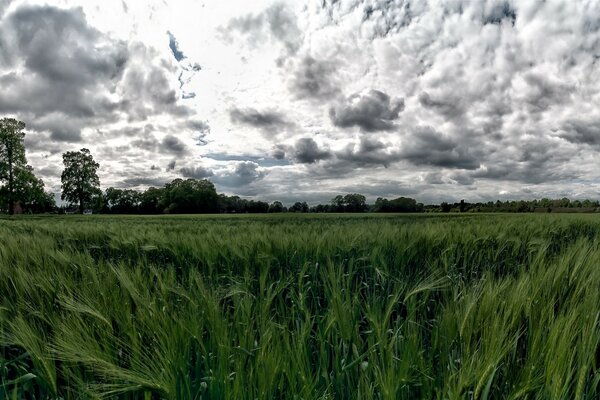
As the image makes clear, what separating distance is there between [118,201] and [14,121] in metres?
69.5

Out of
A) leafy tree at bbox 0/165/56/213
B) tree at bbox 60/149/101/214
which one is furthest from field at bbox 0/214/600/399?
tree at bbox 60/149/101/214

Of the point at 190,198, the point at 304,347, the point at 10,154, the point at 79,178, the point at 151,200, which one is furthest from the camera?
the point at 151,200

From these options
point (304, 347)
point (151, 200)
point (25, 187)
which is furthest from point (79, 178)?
point (304, 347)

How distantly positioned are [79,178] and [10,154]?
56.6 feet

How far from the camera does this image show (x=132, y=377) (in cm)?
110

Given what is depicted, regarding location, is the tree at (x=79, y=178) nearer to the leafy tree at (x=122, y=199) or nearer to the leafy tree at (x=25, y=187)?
the leafy tree at (x=25, y=187)

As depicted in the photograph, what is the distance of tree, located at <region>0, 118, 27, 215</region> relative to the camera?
41156mm

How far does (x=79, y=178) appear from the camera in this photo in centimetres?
5872

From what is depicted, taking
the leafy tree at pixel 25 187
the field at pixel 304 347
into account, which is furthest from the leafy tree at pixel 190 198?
the field at pixel 304 347

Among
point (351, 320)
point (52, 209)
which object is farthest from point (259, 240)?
point (52, 209)

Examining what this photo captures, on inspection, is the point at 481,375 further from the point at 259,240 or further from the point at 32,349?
the point at 259,240

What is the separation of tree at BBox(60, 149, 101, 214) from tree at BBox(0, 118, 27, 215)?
617 inches

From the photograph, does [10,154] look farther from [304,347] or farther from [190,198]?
[304,347]

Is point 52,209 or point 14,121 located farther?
point 52,209
